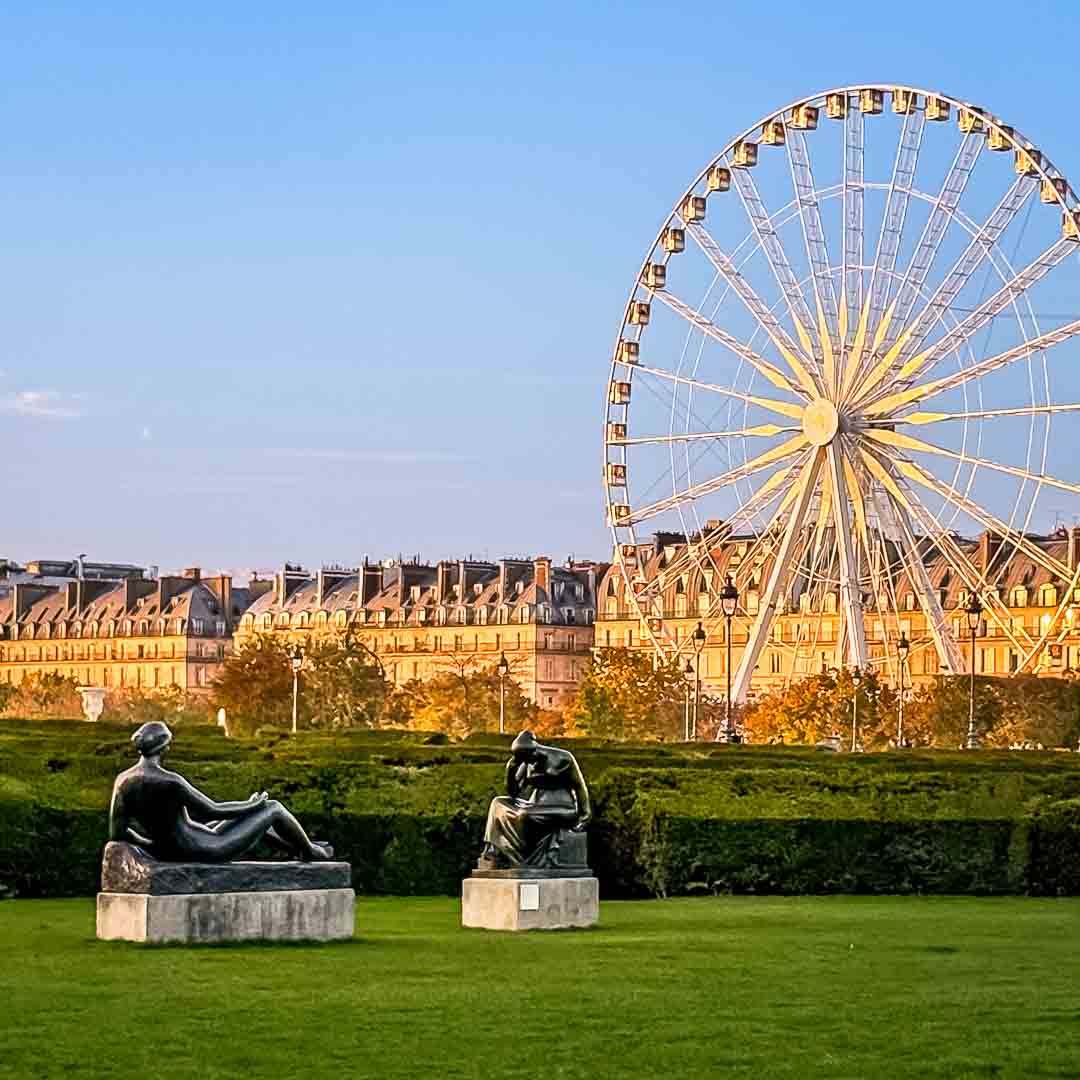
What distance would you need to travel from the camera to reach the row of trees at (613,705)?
9031 centimetres

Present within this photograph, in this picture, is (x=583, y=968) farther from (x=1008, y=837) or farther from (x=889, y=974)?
(x=1008, y=837)

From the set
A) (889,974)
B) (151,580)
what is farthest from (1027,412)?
(151,580)

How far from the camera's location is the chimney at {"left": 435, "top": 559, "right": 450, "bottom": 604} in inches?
6786

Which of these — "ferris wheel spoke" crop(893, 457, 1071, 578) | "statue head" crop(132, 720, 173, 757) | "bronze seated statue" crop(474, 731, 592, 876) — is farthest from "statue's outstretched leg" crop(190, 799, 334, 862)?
"ferris wheel spoke" crop(893, 457, 1071, 578)

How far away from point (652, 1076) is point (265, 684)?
104241 mm

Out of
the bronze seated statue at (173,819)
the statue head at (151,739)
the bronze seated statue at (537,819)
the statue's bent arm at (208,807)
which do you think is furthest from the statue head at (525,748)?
the statue head at (151,739)

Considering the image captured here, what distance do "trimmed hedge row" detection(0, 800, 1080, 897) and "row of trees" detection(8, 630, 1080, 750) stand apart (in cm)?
4205

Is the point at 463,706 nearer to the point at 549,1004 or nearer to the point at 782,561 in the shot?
the point at 782,561

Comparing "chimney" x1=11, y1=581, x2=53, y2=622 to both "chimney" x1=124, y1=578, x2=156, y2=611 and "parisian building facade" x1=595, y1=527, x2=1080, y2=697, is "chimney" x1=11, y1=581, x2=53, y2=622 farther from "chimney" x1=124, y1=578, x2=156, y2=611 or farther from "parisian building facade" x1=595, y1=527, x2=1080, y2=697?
"parisian building facade" x1=595, y1=527, x2=1080, y2=697

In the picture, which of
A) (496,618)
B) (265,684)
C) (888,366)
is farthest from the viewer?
(496,618)

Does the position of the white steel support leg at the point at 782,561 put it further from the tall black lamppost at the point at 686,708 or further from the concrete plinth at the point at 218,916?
the concrete plinth at the point at 218,916

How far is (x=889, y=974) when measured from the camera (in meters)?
18.7

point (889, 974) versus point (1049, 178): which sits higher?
point (1049, 178)

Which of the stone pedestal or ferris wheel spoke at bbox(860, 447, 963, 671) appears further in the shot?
ferris wheel spoke at bbox(860, 447, 963, 671)
